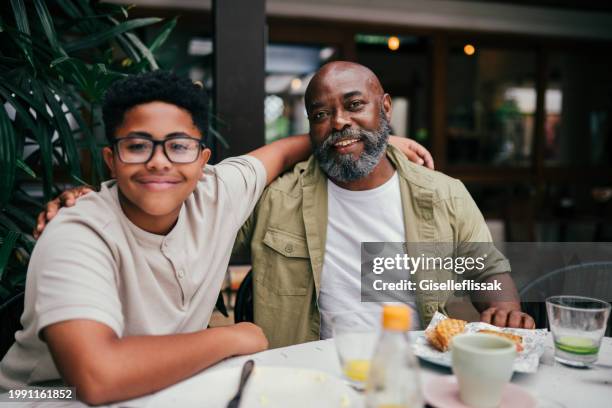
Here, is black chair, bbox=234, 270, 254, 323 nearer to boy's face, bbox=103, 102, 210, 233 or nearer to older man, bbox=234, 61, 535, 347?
older man, bbox=234, 61, 535, 347

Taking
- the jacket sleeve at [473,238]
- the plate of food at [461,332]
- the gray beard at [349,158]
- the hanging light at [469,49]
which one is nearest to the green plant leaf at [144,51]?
the gray beard at [349,158]

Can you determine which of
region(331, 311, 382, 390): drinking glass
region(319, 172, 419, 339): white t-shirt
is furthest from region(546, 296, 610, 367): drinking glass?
region(319, 172, 419, 339): white t-shirt

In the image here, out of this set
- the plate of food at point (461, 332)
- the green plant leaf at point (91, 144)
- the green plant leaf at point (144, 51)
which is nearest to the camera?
the plate of food at point (461, 332)

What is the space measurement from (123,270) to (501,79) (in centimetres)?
735

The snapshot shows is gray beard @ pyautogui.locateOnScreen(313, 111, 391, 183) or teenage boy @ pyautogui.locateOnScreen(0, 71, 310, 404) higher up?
gray beard @ pyautogui.locateOnScreen(313, 111, 391, 183)

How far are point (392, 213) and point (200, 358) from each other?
3.50ft

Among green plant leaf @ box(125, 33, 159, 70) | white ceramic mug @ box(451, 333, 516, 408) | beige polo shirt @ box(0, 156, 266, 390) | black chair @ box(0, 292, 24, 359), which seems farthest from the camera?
green plant leaf @ box(125, 33, 159, 70)

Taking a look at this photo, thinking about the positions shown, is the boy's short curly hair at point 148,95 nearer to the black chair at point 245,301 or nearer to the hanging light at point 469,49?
the black chair at point 245,301

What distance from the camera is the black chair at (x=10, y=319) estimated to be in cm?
144

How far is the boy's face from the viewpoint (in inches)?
50.3

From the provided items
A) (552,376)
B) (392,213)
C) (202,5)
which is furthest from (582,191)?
(552,376)

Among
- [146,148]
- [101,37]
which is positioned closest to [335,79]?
[146,148]

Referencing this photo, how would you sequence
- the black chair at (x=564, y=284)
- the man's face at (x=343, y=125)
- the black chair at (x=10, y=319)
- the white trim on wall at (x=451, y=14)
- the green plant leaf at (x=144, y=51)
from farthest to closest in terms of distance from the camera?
the white trim on wall at (x=451, y=14), the green plant leaf at (x=144, y=51), the man's face at (x=343, y=125), the black chair at (x=564, y=284), the black chair at (x=10, y=319)

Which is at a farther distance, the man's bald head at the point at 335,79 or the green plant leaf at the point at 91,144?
the green plant leaf at the point at 91,144
